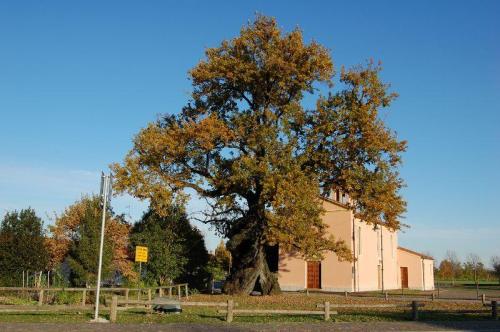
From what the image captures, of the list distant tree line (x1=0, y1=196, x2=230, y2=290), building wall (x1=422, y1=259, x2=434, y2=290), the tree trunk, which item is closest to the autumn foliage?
distant tree line (x1=0, y1=196, x2=230, y2=290)

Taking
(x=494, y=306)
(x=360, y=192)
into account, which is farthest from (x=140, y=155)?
(x=494, y=306)

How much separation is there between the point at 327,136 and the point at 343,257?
6996 millimetres

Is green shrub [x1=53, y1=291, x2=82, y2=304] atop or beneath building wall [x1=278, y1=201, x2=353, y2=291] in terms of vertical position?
beneath

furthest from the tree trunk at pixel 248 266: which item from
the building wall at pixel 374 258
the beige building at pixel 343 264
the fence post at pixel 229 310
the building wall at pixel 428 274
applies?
the building wall at pixel 428 274

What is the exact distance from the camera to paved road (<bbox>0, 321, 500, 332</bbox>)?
15.3 metres

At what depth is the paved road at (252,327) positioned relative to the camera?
15328mm

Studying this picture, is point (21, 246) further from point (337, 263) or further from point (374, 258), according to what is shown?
point (374, 258)

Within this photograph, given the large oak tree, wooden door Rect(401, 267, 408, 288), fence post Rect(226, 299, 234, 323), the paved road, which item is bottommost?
the paved road

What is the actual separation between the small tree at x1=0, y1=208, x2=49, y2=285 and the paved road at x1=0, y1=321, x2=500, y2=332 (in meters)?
14.8

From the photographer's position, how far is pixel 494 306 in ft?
69.1

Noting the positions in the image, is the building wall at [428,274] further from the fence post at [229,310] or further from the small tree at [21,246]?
the fence post at [229,310]

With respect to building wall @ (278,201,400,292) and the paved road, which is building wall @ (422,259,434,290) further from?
the paved road

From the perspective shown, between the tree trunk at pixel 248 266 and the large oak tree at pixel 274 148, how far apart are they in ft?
0.39

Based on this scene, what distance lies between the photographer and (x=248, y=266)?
1351 inches
